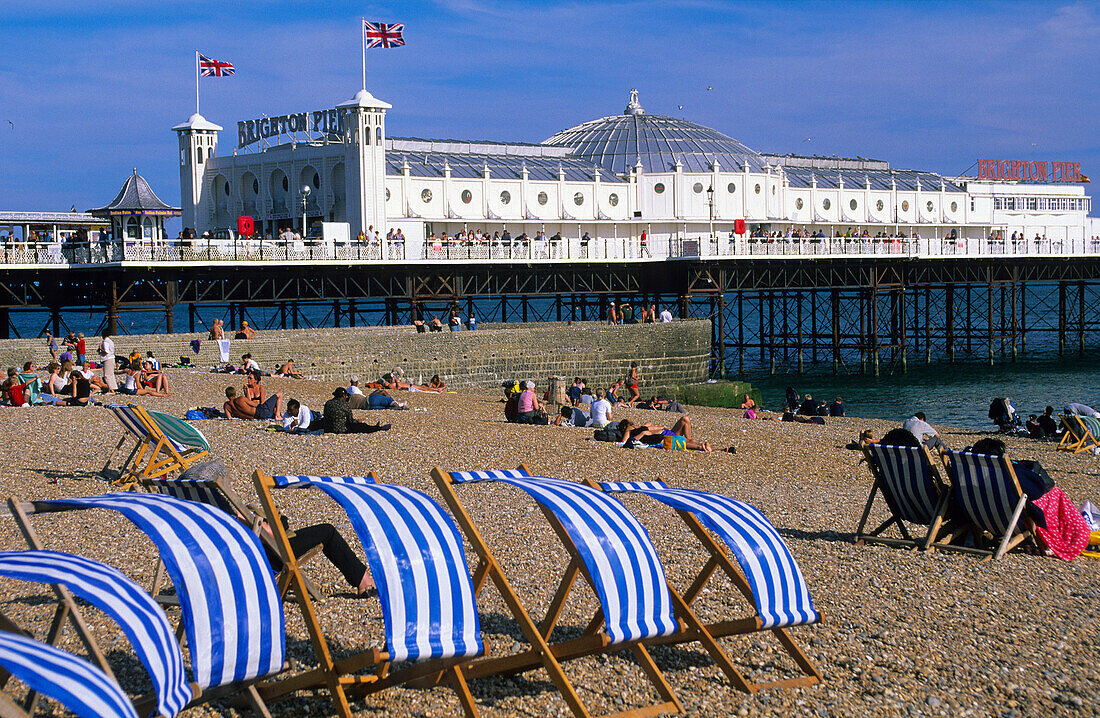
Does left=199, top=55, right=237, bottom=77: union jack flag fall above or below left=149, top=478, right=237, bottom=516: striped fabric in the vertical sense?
above

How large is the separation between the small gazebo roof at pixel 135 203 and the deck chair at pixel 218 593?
3215 cm

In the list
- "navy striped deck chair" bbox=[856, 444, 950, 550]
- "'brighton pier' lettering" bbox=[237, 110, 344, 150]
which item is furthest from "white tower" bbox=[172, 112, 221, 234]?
"navy striped deck chair" bbox=[856, 444, 950, 550]

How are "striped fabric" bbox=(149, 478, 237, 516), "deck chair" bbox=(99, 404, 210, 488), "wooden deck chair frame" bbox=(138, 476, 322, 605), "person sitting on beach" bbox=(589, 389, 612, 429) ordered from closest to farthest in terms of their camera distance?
"wooden deck chair frame" bbox=(138, 476, 322, 605) → "striped fabric" bbox=(149, 478, 237, 516) → "deck chair" bbox=(99, 404, 210, 488) → "person sitting on beach" bbox=(589, 389, 612, 429)

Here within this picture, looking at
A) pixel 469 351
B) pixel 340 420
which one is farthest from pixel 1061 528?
pixel 469 351

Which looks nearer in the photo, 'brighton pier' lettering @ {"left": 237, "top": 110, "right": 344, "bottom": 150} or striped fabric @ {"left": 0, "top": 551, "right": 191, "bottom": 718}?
striped fabric @ {"left": 0, "top": 551, "right": 191, "bottom": 718}

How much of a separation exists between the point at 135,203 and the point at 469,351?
504 inches

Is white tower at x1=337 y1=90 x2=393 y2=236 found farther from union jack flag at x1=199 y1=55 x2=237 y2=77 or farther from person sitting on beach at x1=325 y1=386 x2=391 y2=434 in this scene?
person sitting on beach at x1=325 y1=386 x2=391 y2=434

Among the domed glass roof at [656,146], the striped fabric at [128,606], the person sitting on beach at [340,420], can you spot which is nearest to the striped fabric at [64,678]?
the striped fabric at [128,606]

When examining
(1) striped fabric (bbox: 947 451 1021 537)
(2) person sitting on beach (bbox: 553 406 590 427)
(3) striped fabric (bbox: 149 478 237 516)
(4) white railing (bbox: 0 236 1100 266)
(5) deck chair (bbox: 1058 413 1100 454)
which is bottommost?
(5) deck chair (bbox: 1058 413 1100 454)

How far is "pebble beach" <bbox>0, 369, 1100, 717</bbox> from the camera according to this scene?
5.41 metres

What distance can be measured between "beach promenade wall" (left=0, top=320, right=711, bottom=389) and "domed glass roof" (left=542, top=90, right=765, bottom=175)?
1593 centimetres

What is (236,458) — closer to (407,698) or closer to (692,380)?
(407,698)

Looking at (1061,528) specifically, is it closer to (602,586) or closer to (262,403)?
(602,586)

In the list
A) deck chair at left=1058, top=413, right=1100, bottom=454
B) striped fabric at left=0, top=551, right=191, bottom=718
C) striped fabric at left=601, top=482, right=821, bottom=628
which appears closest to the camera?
striped fabric at left=0, top=551, right=191, bottom=718
